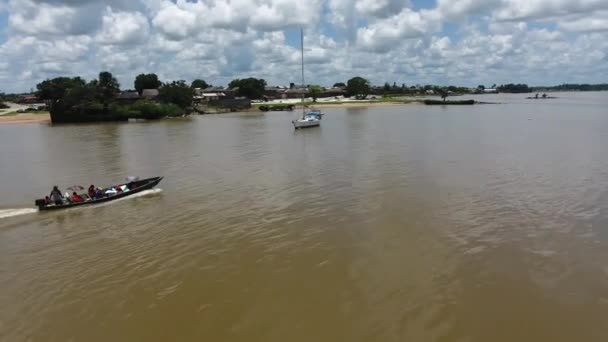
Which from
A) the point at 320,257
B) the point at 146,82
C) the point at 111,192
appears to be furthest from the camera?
the point at 146,82

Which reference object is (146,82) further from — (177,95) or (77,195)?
(77,195)

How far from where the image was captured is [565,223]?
19984mm

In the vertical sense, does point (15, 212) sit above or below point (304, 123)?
below

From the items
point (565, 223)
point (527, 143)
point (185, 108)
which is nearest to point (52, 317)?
point (565, 223)

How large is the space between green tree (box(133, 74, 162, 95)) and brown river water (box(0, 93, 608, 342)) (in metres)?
130

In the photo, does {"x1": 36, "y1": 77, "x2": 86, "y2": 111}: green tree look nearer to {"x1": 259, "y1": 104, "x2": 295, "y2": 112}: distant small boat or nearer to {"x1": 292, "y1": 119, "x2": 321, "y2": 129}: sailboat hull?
{"x1": 259, "y1": 104, "x2": 295, "y2": 112}: distant small boat

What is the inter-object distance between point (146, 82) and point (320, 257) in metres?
154

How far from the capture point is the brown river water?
12.5 metres

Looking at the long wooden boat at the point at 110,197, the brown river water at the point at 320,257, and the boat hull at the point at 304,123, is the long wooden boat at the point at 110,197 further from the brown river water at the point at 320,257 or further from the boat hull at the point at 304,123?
the boat hull at the point at 304,123

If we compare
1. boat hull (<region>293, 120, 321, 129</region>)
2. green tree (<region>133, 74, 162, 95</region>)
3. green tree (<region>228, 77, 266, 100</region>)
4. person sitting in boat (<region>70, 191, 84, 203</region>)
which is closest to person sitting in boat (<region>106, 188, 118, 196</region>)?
person sitting in boat (<region>70, 191, 84, 203</region>)

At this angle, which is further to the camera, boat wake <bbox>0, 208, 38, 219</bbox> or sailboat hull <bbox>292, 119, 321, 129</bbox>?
sailboat hull <bbox>292, 119, 321, 129</bbox>

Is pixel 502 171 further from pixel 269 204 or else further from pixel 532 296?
pixel 532 296

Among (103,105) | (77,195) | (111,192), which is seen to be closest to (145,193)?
(111,192)

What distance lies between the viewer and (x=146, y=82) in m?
157
